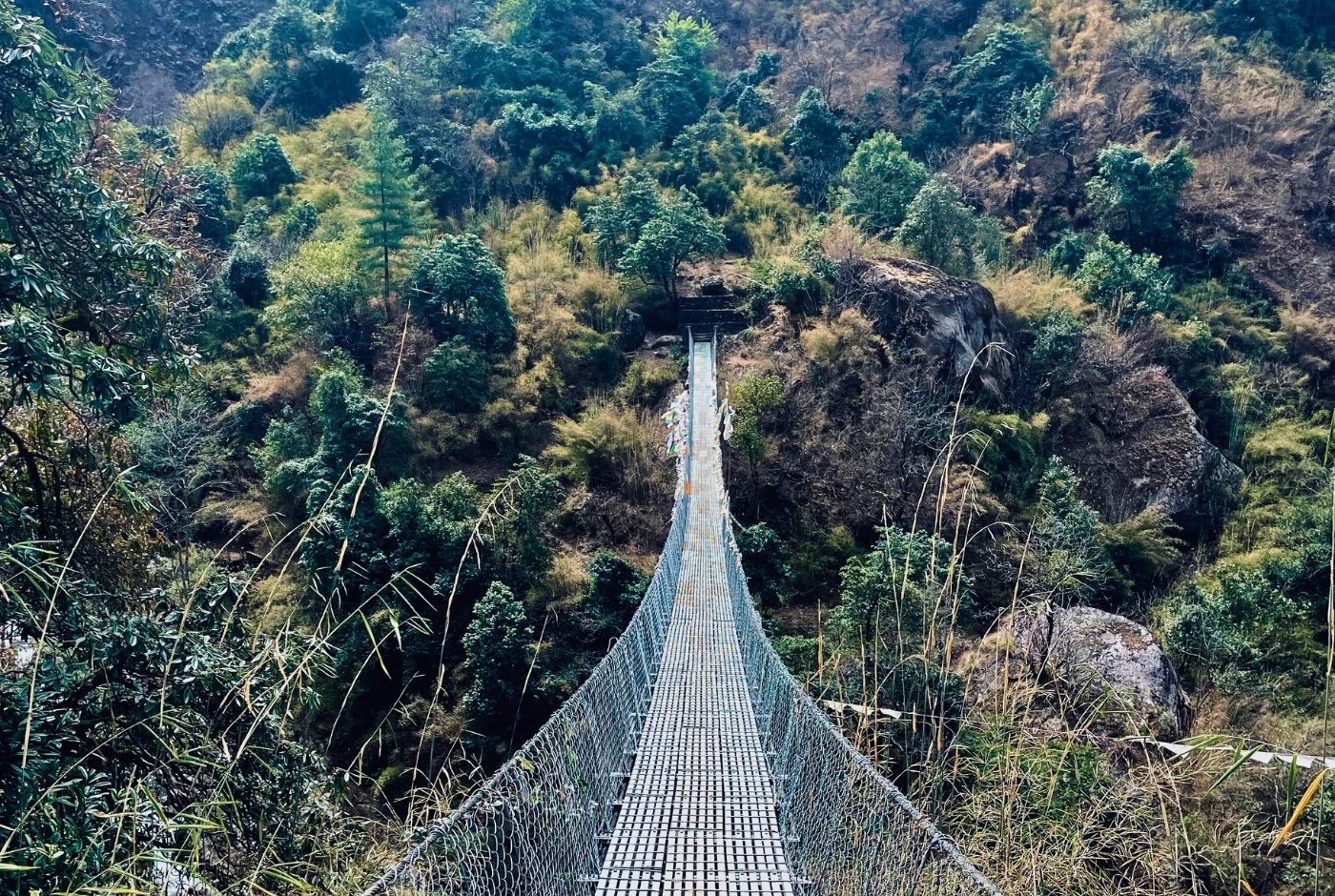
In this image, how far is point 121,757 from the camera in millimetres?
2584

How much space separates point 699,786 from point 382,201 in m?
10.3

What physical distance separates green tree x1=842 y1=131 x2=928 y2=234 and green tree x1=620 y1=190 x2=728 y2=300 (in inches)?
94.6

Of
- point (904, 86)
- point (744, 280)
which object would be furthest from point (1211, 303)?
point (904, 86)

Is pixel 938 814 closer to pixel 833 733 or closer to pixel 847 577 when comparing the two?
pixel 833 733

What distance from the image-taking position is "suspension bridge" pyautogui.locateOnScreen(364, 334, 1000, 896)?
2.34 metres

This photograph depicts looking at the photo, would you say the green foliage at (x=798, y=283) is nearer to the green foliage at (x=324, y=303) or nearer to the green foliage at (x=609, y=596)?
the green foliage at (x=609, y=596)

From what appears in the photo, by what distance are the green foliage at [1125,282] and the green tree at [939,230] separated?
1.83 meters

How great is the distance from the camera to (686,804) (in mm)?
3924

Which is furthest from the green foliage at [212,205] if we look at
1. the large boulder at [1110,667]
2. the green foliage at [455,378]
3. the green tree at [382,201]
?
the large boulder at [1110,667]

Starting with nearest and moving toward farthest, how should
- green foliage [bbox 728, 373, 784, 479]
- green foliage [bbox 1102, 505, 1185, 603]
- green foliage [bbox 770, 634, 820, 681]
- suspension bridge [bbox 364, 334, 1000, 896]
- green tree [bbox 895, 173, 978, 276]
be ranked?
suspension bridge [bbox 364, 334, 1000, 896] → green foliage [bbox 770, 634, 820, 681] → green foliage [bbox 1102, 505, 1185, 603] → green foliage [bbox 728, 373, 784, 479] → green tree [bbox 895, 173, 978, 276]

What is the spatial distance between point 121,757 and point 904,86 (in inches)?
734

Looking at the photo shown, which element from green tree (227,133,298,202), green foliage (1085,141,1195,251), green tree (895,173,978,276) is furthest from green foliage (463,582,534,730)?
green foliage (1085,141,1195,251)

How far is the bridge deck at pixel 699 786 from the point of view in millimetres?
3342

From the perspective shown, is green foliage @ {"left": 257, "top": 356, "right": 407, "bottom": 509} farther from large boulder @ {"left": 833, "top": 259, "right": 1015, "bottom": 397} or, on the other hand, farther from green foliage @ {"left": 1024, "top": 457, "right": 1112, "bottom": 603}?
green foliage @ {"left": 1024, "top": 457, "right": 1112, "bottom": 603}
